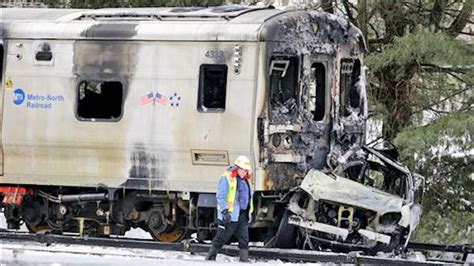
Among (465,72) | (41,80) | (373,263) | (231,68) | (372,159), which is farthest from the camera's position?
(465,72)

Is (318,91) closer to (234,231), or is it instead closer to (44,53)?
(234,231)

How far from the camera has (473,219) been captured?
57.0ft

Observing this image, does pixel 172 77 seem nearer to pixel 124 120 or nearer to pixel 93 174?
pixel 124 120

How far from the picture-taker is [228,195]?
12.3m

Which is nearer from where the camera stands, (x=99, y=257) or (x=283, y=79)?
(x=99, y=257)

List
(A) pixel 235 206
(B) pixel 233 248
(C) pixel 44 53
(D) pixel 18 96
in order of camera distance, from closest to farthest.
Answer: (A) pixel 235 206 → (B) pixel 233 248 → (C) pixel 44 53 → (D) pixel 18 96

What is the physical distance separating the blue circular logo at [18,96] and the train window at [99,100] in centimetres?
87

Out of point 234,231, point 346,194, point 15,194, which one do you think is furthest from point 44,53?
point 346,194

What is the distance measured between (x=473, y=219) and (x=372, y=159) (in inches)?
118

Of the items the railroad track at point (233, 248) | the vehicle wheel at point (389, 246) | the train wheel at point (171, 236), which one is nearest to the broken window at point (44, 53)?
the railroad track at point (233, 248)

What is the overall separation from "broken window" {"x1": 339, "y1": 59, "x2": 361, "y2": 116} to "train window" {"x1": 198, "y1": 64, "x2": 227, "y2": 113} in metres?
2.15

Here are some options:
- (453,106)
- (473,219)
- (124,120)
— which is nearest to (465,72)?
(453,106)

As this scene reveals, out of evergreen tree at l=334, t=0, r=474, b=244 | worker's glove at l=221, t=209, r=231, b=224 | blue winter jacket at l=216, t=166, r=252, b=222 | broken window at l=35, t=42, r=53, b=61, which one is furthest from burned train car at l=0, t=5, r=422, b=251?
evergreen tree at l=334, t=0, r=474, b=244

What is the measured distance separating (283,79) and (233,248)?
244 cm
